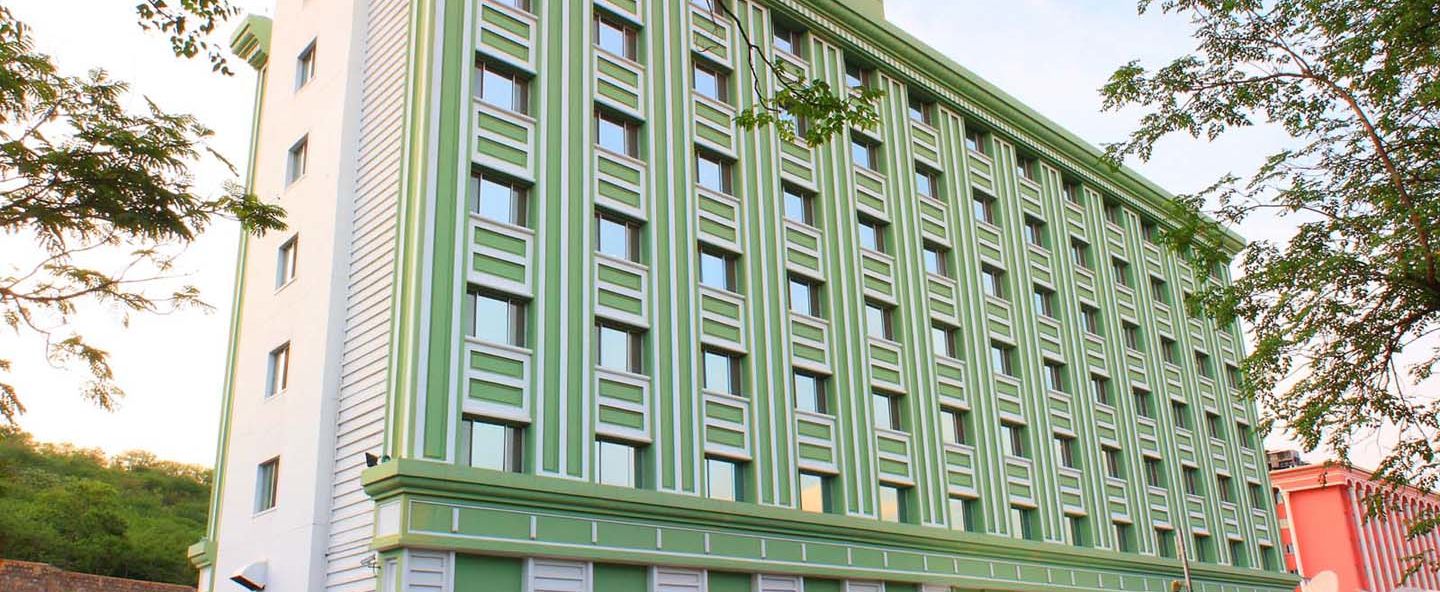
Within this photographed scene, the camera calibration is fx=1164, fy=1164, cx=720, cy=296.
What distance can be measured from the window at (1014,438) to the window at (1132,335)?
8.95 m

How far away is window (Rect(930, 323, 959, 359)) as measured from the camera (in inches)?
1256

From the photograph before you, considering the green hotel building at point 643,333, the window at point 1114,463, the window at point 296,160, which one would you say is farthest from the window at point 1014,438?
the window at point 296,160

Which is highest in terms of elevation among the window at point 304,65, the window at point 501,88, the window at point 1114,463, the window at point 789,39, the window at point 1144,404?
the window at point 789,39

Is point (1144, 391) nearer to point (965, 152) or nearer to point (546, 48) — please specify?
point (965, 152)

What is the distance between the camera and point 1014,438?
32969mm

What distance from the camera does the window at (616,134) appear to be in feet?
84.2

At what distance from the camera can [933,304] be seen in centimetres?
3203

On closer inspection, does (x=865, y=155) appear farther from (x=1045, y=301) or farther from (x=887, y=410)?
(x=1045, y=301)

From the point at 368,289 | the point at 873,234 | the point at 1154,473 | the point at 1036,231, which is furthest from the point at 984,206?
the point at 368,289

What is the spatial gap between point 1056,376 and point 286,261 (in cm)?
2240

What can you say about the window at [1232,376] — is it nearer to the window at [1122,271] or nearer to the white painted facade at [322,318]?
the window at [1122,271]

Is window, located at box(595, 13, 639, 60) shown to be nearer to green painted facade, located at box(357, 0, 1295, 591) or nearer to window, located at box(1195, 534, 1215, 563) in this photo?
green painted facade, located at box(357, 0, 1295, 591)

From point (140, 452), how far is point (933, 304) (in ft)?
243

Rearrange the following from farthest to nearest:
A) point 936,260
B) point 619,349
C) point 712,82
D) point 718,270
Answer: point 936,260 < point 712,82 < point 718,270 < point 619,349
